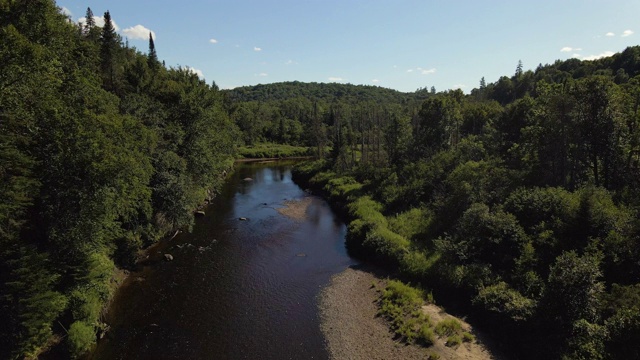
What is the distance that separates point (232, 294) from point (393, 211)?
2896 cm

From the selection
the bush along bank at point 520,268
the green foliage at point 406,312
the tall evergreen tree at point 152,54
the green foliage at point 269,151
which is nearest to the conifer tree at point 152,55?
the tall evergreen tree at point 152,54

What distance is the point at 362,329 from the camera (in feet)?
96.8

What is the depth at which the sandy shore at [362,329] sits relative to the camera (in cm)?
2614

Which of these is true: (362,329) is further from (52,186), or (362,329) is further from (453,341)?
(52,186)

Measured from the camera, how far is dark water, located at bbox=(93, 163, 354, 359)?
2709cm

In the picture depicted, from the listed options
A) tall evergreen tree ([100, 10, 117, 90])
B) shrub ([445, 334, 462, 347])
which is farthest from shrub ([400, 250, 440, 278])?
tall evergreen tree ([100, 10, 117, 90])

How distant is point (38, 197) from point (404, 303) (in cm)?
2917

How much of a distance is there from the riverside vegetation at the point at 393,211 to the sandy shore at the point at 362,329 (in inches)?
53.6

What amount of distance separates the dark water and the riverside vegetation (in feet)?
10.3

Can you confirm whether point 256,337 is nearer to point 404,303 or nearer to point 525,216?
point 404,303

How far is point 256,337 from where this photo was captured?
28.3 metres

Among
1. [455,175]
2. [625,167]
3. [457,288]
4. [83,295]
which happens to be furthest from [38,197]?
[625,167]

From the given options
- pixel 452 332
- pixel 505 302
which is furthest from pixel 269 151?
pixel 505 302

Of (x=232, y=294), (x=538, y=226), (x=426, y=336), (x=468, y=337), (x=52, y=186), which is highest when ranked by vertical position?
(x=52, y=186)
